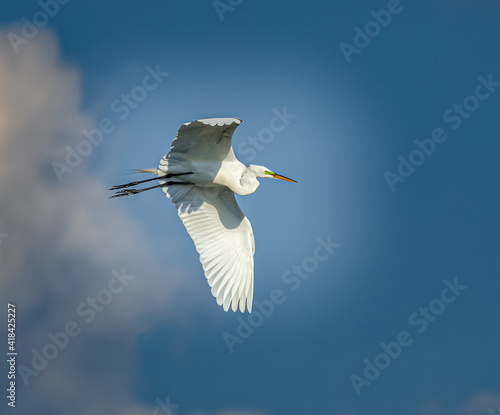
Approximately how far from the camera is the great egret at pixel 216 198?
1805 centimetres

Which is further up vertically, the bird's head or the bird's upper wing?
the bird's upper wing

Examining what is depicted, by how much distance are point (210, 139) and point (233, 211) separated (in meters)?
1.92

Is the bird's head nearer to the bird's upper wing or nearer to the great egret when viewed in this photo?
the great egret

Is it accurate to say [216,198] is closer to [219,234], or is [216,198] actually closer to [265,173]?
[219,234]

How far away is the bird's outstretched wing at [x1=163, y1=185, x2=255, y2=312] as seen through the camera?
60.6 feet

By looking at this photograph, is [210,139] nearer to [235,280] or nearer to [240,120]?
[240,120]

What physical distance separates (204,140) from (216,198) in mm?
1725

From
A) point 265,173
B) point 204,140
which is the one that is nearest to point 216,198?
point 265,173

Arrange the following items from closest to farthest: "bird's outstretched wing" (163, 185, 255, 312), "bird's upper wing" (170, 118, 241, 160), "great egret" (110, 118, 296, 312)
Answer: "bird's upper wing" (170, 118, 241, 160) < "great egret" (110, 118, 296, 312) < "bird's outstretched wing" (163, 185, 255, 312)

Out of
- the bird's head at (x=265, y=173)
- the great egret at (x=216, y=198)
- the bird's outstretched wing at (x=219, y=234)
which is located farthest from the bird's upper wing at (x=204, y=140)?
the bird's outstretched wing at (x=219, y=234)

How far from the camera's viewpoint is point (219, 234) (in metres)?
19.0

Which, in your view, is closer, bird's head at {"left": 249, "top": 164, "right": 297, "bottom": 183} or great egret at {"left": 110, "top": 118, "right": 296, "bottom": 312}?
great egret at {"left": 110, "top": 118, "right": 296, "bottom": 312}

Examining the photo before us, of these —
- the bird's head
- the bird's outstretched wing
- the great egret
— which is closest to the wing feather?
the great egret

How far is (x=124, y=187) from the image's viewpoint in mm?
19094
